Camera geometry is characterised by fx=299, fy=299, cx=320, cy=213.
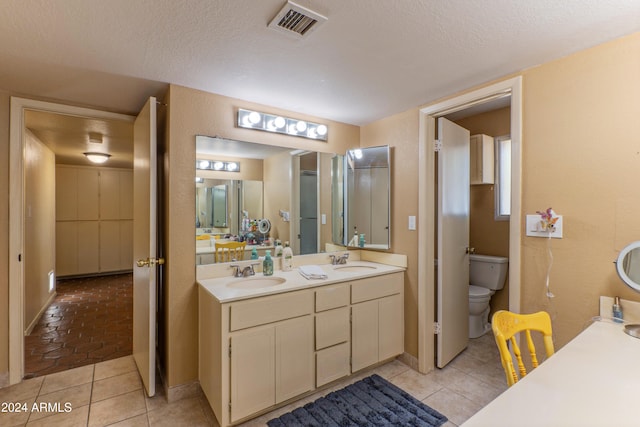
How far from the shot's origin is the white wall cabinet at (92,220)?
17.8ft

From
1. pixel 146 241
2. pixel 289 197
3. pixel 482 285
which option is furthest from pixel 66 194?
pixel 482 285

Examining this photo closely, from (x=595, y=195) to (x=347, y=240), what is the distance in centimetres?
185

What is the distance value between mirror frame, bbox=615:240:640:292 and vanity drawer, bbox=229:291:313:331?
166 cm

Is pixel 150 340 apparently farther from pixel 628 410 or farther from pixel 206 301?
pixel 628 410

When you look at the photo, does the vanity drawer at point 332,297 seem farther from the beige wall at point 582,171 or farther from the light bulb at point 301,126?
the light bulb at point 301,126

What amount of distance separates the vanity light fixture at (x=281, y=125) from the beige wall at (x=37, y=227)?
243 cm

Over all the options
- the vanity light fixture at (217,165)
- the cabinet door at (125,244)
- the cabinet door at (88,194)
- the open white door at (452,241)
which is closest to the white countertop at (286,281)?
the open white door at (452,241)

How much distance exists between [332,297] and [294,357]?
47 cm

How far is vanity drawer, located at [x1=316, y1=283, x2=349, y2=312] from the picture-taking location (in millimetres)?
2100

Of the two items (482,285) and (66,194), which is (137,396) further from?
(66,194)

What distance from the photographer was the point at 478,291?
3.07 m

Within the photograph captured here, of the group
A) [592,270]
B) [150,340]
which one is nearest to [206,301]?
[150,340]

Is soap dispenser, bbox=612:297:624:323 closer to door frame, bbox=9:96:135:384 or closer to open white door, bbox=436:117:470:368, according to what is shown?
open white door, bbox=436:117:470:368

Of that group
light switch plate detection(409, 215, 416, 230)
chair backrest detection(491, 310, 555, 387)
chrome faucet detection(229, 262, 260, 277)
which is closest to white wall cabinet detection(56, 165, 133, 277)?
chrome faucet detection(229, 262, 260, 277)
